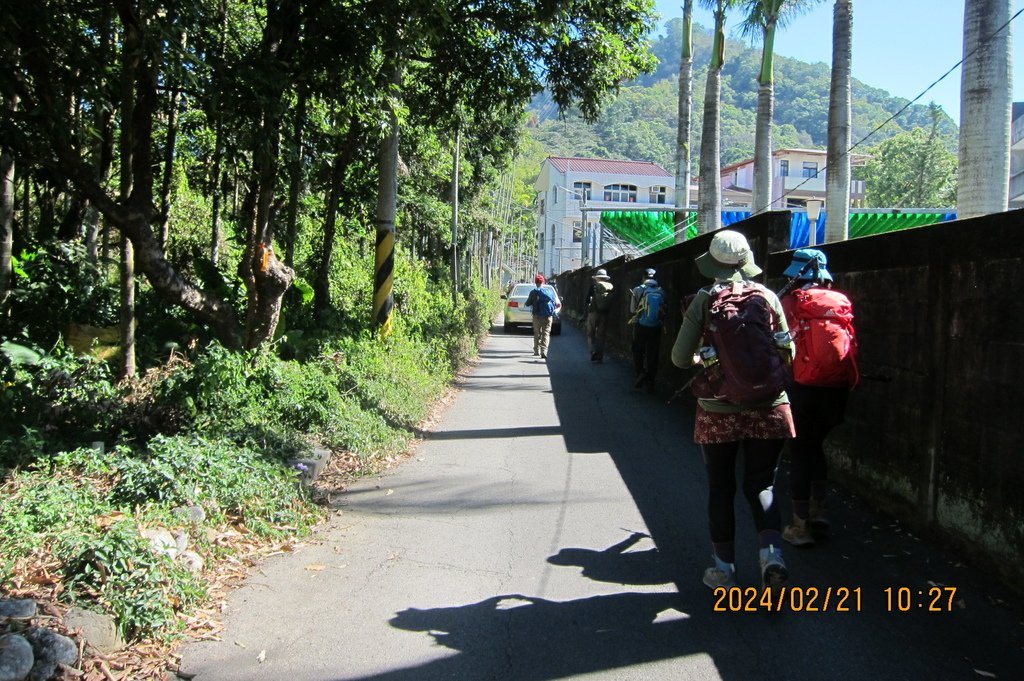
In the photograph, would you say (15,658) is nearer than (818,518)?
Yes

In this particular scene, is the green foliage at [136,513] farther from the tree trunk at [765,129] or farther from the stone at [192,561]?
the tree trunk at [765,129]

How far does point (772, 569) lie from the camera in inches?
160

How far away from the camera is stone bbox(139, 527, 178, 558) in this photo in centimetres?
410

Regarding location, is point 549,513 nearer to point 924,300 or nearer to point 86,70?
point 924,300

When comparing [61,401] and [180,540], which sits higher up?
[61,401]

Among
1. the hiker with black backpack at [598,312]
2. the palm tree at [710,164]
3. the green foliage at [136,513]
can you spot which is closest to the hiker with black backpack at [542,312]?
the hiker with black backpack at [598,312]

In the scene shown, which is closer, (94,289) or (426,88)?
(94,289)

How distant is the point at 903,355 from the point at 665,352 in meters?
7.63

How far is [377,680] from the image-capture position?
11.2ft

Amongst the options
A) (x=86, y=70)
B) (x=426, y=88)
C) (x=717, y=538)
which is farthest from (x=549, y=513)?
(x=426, y=88)

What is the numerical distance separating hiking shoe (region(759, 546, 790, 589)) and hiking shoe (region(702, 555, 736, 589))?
0.58ft

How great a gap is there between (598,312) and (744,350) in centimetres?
1221

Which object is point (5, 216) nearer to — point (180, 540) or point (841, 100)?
point (180, 540)

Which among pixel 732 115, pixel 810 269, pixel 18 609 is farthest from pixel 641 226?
pixel 732 115
